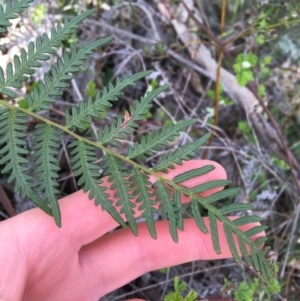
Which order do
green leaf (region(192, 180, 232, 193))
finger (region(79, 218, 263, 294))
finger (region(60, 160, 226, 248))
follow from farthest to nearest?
finger (region(79, 218, 263, 294)) → finger (region(60, 160, 226, 248)) → green leaf (region(192, 180, 232, 193))

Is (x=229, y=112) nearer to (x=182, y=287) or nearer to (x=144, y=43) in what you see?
(x=144, y=43)

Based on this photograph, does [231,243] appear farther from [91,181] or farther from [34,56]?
[34,56]

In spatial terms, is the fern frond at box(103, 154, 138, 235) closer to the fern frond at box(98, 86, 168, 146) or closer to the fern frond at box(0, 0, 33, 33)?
the fern frond at box(98, 86, 168, 146)

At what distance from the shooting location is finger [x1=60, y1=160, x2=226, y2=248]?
4.51 ft

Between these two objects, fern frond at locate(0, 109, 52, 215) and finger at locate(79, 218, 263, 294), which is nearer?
fern frond at locate(0, 109, 52, 215)

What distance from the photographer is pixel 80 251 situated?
151 centimetres

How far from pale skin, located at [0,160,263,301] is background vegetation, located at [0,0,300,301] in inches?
8.6

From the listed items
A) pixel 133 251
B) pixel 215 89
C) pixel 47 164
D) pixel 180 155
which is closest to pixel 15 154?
pixel 47 164

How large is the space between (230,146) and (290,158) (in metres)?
0.25

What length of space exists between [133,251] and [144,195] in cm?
36

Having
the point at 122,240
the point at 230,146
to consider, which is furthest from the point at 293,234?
the point at 122,240

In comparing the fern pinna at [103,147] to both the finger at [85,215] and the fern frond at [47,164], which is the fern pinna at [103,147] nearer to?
the fern frond at [47,164]

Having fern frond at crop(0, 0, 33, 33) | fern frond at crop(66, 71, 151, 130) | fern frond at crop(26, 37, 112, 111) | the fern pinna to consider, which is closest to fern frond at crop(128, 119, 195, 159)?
the fern pinna

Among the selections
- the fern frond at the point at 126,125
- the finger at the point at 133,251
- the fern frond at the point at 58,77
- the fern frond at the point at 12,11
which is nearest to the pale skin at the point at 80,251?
the finger at the point at 133,251
